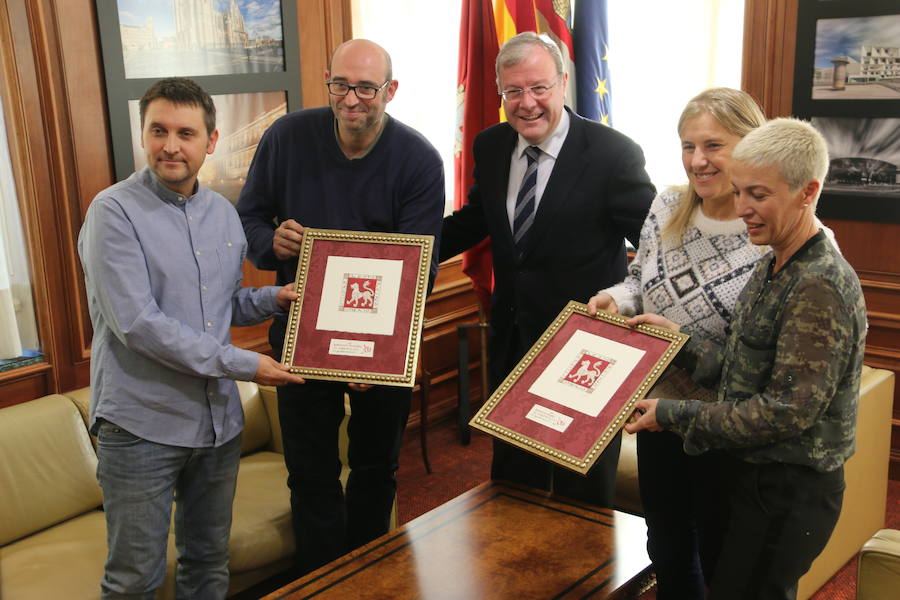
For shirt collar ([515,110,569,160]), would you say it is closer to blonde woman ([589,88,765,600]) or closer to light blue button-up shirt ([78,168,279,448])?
blonde woman ([589,88,765,600])

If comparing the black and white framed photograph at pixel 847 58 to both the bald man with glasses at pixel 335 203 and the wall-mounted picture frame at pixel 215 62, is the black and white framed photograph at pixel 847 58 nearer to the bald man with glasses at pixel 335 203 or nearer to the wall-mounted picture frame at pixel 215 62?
the bald man with glasses at pixel 335 203

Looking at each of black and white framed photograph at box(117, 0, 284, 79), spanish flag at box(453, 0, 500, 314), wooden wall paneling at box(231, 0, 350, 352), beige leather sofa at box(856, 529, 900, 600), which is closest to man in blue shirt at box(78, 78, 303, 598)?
black and white framed photograph at box(117, 0, 284, 79)

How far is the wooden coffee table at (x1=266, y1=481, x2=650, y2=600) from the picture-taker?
2156 mm

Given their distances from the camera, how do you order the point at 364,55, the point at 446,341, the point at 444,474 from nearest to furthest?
the point at 364,55 < the point at 444,474 < the point at 446,341

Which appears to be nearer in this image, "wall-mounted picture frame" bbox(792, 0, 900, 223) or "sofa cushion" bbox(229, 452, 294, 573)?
"sofa cushion" bbox(229, 452, 294, 573)

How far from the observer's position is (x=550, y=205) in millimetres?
2576

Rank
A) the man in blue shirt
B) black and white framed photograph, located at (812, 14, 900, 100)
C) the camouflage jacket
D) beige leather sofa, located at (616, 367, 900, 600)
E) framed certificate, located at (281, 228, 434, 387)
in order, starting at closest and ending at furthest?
1. the camouflage jacket
2. the man in blue shirt
3. framed certificate, located at (281, 228, 434, 387)
4. beige leather sofa, located at (616, 367, 900, 600)
5. black and white framed photograph, located at (812, 14, 900, 100)

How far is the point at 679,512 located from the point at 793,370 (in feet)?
2.04

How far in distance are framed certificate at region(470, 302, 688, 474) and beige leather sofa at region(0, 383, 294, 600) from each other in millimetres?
1103

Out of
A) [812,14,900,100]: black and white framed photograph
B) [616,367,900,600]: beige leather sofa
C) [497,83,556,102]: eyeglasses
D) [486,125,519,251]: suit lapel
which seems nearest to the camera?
[497,83,556,102]: eyeglasses

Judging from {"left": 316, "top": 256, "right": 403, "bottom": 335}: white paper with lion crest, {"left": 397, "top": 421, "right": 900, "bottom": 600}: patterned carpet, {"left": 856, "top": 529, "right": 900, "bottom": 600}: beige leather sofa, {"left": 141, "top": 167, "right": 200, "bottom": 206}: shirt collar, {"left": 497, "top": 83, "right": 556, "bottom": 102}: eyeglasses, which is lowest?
{"left": 397, "top": 421, "right": 900, "bottom": 600}: patterned carpet

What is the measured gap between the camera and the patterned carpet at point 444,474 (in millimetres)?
3754

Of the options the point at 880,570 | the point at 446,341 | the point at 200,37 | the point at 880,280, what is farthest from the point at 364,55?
the point at 880,280

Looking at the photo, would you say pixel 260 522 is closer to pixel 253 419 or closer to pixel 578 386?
pixel 253 419
